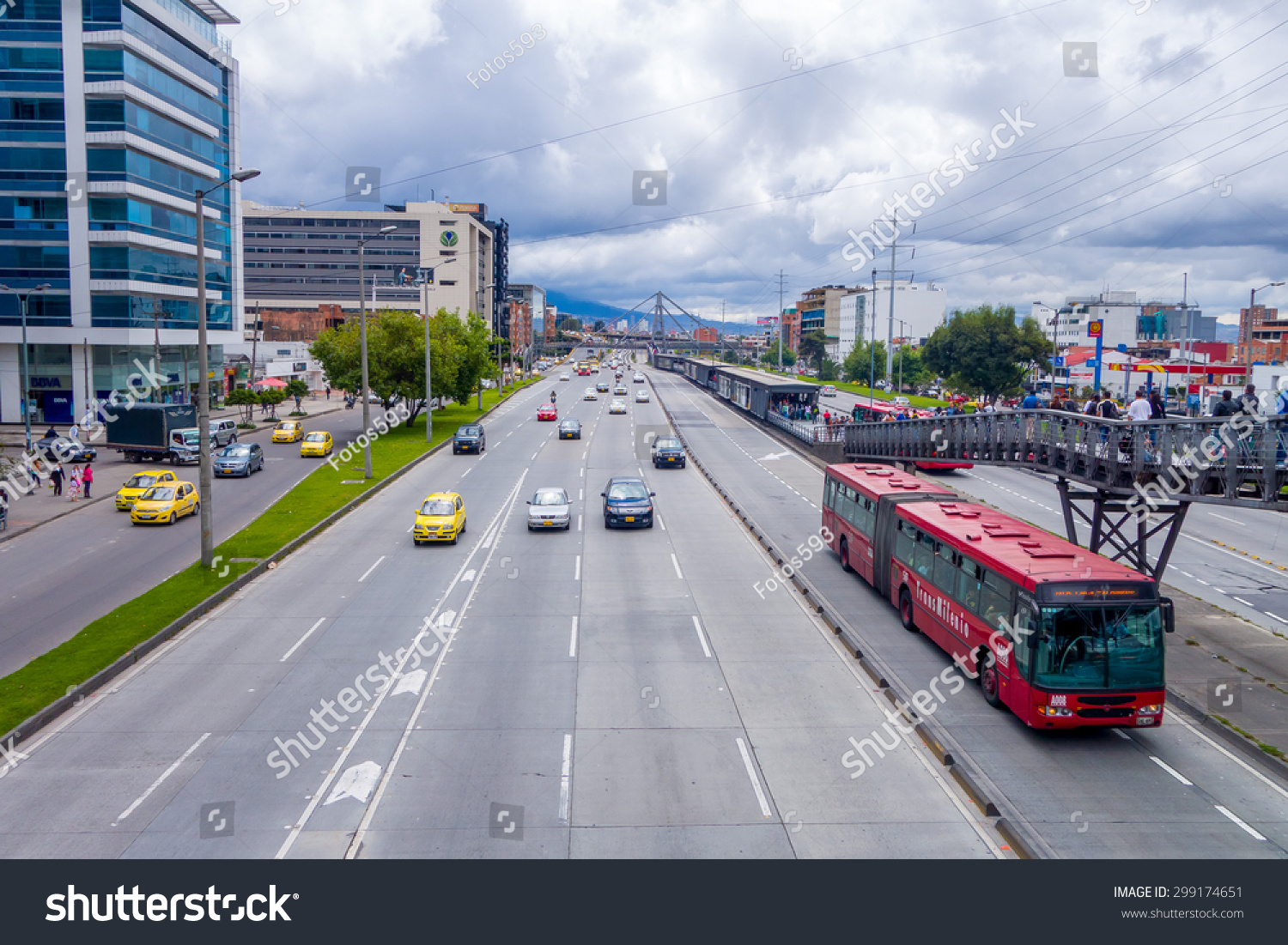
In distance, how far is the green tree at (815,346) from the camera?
7156 inches

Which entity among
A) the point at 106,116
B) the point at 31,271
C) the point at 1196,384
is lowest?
the point at 1196,384

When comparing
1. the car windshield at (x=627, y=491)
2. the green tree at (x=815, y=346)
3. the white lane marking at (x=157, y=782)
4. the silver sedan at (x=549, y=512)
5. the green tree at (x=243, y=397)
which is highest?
the green tree at (x=815, y=346)

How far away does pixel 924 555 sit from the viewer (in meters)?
19.9

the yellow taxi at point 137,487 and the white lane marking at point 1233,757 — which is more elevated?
the yellow taxi at point 137,487

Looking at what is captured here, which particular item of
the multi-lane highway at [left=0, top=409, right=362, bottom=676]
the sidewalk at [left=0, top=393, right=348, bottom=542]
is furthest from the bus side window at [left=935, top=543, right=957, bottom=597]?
the sidewalk at [left=0, top=393, right=348, bottom=542]

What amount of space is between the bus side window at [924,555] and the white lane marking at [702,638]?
474 centimetres

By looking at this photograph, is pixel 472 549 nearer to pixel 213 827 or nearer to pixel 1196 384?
pixel 213 827

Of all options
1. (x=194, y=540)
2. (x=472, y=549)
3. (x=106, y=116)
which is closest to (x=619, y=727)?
(x=472, y=549)

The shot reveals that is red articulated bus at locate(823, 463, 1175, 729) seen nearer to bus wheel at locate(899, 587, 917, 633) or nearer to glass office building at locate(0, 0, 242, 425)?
bus wheel at locate(899, 587, 917, 633)

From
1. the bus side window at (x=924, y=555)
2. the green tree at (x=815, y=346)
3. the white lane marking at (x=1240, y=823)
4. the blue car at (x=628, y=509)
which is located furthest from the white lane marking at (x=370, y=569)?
the green tree at (x=815, y=346)

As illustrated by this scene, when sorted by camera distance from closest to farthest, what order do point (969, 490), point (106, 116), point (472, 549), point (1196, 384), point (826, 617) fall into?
point (826, 617), point (472, 549), point (969, 490), point (106, 116), point (1196, 384)

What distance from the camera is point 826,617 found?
70.7 feet

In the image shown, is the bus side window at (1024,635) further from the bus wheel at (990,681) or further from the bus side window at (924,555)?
the bus side window at (924,555)

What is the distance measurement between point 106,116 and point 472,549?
47162 millimetres
